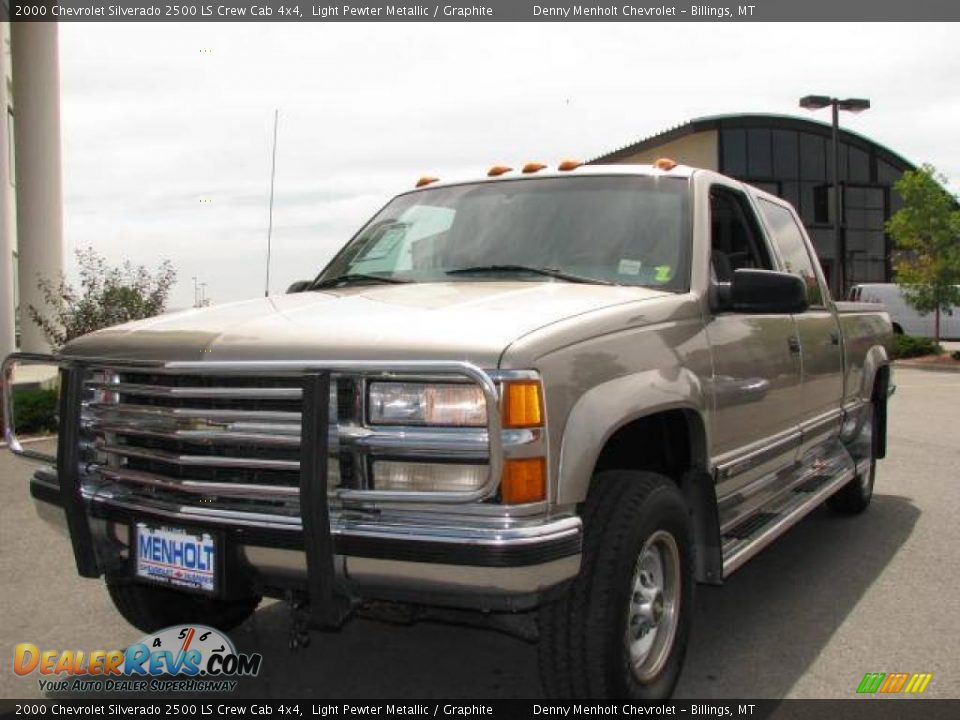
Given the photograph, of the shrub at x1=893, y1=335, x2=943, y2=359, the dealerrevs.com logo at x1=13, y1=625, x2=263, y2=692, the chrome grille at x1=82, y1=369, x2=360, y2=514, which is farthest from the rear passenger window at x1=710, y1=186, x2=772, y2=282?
the shrub at x1=893, y1=335, x2=943, y2=359

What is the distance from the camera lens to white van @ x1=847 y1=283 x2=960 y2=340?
27.4 meters


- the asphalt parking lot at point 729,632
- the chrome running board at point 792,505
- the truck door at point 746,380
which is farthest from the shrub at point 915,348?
the truck door at point 746,380

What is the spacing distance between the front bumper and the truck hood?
18.9 inches

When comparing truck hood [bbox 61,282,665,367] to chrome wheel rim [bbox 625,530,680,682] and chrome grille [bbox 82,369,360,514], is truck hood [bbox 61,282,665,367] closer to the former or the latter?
chrome grille [bbox 82,369,360,514]

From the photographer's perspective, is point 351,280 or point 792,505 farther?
point 792,505

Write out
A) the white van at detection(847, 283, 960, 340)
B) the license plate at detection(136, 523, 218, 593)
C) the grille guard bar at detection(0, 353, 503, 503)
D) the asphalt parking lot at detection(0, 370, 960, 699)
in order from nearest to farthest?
1. the grille guard bar at detection(0, 353, 503, 503)
2. the license plate at detection(136, 523, 218, 593)
3. the asphalt parking lot at detection(0, 370, 960, 699)
4. the white van at detection(847, 283, 960, 340)

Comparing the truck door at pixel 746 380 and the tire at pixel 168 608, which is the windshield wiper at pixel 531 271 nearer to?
the truck door at pixel 746 380

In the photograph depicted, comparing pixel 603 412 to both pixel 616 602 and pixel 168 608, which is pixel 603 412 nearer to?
pixel 616 602

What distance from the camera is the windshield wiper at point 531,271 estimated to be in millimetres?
3631

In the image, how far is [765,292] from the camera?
140 inches

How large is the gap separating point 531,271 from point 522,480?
1396mm

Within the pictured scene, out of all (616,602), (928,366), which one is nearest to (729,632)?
(616,602)

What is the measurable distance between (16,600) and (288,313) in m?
2.57

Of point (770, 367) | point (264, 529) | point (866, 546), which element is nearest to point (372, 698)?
point (264, 529)
